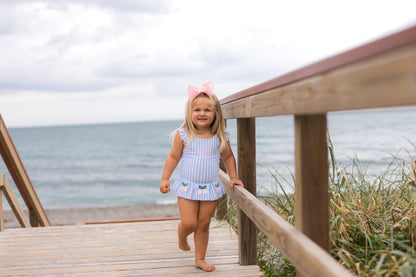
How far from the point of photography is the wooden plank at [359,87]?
88cm

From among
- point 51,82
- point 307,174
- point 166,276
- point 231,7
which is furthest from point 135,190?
point 51,82

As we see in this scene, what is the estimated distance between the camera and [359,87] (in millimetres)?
1048

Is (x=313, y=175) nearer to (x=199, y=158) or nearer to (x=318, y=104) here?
(x=318, y=104)

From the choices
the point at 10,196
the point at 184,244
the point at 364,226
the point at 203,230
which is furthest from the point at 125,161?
the point at 364,226

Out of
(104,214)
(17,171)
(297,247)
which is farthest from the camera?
(104,214)

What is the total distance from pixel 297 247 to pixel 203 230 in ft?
4.52

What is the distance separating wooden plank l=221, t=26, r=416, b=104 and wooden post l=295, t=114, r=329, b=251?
179 millimetres

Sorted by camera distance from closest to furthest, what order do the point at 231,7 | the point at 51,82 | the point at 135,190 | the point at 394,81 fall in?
the point at 394,81
the point at 135,190
the point at 231,7
the point at 51,82

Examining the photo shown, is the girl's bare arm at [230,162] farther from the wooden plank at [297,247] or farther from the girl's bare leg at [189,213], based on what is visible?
the wooden plank at [297,247]

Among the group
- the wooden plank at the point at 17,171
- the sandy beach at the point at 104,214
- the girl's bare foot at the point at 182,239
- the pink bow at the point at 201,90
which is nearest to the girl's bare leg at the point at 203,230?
the girl's bare foot at the point at 182,239

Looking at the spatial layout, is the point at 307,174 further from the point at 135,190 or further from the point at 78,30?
the point at 78,30

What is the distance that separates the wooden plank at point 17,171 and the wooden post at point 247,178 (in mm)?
2589

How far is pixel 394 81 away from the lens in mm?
917

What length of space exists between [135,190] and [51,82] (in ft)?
139
